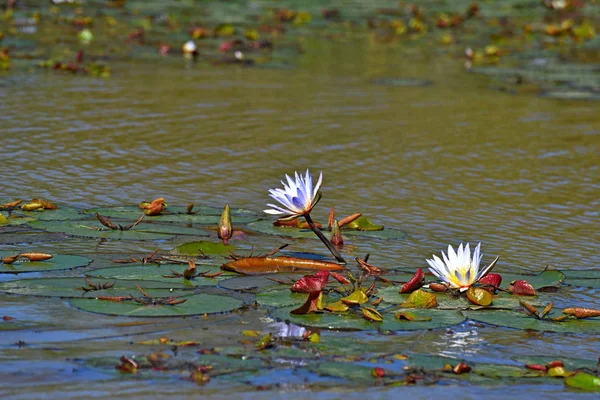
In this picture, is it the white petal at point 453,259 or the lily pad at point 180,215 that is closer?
the white petal at point 453,259

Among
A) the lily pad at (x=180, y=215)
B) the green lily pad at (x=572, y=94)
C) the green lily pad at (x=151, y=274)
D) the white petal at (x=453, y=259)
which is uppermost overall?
the green lily pad at (x=572, y=94)

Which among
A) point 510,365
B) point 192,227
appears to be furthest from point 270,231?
point 510,365

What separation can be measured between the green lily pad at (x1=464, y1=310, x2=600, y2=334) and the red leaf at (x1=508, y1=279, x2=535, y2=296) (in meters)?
0.17

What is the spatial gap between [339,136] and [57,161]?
1.83m

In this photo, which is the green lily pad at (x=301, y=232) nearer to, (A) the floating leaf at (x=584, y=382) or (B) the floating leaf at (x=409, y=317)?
(B) the floating leaf at (x=409, y=317)

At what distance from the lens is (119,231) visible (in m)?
3.89

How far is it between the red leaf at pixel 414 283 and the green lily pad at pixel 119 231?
0.99 meters

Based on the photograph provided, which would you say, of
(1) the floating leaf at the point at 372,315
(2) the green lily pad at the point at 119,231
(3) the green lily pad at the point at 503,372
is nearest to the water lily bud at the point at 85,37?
(2) the green lily pad at the point at 119,231

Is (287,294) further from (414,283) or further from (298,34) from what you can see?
(298,34)

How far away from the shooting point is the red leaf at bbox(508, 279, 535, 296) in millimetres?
3316

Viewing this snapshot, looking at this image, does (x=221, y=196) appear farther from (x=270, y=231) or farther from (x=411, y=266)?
(x=411, y=266)

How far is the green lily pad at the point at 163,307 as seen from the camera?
295 cm

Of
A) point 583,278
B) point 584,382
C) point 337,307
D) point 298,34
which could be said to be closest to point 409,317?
point 337,307

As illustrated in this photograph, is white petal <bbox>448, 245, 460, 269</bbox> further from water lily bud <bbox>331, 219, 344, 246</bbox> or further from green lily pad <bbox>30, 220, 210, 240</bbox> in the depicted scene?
green lily pad <bbox>30, 220, 210, 240</bbox>
